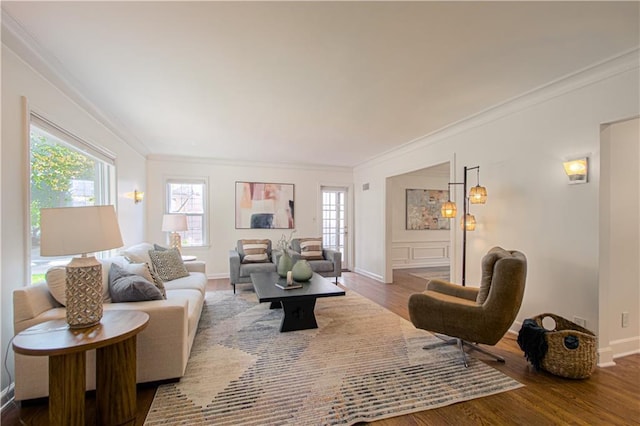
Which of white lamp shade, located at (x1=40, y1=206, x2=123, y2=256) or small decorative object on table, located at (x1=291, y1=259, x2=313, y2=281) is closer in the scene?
white lamp shade, located at (x1=40, y1=206, x2=123, y2=256)

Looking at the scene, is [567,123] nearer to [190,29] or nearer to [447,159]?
[447,159]

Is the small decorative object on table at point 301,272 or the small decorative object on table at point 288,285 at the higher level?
the small decorative object on table at point 301,272

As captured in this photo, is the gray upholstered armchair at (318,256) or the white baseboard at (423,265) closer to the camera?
the gray upholstered armchair at (318,256)

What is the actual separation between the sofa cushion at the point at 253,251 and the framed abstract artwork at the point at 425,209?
3.84 metres

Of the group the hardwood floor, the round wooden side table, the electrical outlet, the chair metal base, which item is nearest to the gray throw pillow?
the round wooden side table

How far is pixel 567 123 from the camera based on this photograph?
267 cm

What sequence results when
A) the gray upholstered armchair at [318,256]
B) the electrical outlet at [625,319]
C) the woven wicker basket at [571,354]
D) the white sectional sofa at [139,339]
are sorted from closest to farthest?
the white sectional sofa at [139,339], the woven wicker basket at [571,354], the electrical outlet at [625,319], the gray upholstered armchair at [318,256]

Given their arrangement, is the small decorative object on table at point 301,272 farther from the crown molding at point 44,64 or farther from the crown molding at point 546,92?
the crown molding at point 44,64

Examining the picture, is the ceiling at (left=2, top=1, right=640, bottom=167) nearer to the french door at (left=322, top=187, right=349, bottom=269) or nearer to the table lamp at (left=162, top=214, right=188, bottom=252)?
the table lamp at (left=162, top=214, right=188, bottom=252)

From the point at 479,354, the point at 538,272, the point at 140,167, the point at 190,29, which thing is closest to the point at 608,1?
the point at 538,272

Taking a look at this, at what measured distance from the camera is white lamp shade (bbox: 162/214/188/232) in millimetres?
4875

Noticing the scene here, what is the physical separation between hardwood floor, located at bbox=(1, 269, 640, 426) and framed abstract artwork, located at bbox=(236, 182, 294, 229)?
4.20 metres

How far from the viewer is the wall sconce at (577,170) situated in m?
2.52

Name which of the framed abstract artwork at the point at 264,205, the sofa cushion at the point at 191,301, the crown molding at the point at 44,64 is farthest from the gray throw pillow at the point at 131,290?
the framed abstract artwork at the point at 264,205
